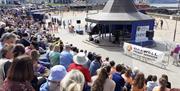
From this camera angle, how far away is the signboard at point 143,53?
22.2 m

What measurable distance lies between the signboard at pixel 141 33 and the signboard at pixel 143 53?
327 cm

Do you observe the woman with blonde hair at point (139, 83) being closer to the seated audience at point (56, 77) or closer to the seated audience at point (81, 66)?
the seated audience at point (81, 66)

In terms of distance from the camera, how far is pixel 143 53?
24.0 metres

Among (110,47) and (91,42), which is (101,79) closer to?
(110,47)

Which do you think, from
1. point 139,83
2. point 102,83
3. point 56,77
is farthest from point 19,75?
point 139,83

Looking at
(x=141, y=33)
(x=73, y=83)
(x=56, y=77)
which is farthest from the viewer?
(x=141, y=33)

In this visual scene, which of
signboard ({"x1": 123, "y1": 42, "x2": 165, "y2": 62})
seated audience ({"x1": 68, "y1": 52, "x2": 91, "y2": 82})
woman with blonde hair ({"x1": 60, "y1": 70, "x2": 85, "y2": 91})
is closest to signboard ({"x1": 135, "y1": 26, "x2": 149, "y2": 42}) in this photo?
signboard ({"x1": 123, "y1": 42, "x2": 165, "y2": 62})

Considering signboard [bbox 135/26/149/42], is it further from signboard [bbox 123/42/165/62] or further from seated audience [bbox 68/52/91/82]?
seated audience [bbox 68/52/91/82]

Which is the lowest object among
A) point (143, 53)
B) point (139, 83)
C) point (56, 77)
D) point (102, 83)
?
point (143, 53)

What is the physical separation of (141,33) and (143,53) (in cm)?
673

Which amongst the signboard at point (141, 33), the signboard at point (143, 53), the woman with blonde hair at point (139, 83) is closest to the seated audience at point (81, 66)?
the woman with blonde hair at point (139, 83)

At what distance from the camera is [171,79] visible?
1955cm

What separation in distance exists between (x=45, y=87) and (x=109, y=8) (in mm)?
28548

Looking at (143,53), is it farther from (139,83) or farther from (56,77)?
(56,77)
